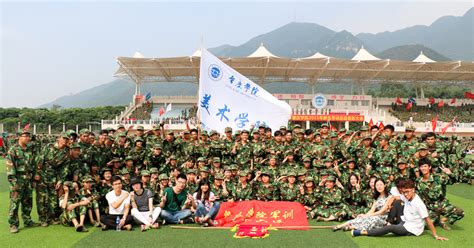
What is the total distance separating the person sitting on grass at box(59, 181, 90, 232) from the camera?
562cm

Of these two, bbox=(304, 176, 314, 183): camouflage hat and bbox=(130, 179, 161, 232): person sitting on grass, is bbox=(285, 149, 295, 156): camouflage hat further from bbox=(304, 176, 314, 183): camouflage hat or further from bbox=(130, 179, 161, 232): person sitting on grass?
bbox=(130, 179, 161, 232): person sitting on grass

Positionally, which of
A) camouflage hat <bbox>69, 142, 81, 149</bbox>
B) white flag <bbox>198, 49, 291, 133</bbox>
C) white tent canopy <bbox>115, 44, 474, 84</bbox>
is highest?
white tent canopy <bbox>115, 44, 474, 84</bbox>

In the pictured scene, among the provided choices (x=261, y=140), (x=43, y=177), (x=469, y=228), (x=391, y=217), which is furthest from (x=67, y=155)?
(x=469, y=228)

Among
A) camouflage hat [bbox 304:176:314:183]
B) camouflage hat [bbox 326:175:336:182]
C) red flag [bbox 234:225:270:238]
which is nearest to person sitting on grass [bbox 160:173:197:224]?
red flag [bbox 234:225:270:238]

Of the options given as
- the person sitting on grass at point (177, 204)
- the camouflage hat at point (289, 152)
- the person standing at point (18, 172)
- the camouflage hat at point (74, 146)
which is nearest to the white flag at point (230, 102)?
the camouflage hat at point (289, 152)

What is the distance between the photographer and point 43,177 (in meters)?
5.77

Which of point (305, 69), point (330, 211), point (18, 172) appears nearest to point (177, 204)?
point (18, 172)

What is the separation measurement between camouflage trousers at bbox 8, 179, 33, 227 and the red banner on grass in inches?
120

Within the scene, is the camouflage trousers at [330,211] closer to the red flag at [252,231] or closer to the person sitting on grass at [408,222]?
the person sitting on grass at [408,222]

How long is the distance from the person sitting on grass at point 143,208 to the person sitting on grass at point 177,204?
16cm

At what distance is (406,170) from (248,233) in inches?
118

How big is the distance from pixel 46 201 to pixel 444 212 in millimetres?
6369

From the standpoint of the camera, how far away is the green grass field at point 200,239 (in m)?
4.89

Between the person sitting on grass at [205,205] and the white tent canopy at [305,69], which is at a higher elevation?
the white tent canopy at [305,69]
